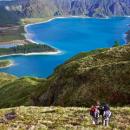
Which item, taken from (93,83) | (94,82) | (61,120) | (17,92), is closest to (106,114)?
(61,120)

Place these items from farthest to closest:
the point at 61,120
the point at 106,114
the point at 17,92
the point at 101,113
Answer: the point at 17,92, the point at 61,120, the point at 101,113, the point at 106,114

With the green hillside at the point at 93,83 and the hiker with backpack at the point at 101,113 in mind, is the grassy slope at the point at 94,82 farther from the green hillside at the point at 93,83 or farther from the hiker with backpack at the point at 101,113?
the hiker with backpack at the point at 101,113

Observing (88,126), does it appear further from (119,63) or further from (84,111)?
(119,63)

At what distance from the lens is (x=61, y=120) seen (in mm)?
36469

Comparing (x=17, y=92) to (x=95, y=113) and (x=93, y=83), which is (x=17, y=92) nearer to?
(x=93, y=83)

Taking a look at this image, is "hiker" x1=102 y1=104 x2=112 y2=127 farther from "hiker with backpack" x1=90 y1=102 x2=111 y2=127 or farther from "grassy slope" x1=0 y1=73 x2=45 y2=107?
"grassy slope" x1=0 y1=73 x2=45 y2=107

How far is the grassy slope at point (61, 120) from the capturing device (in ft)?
108

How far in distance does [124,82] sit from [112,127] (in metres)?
25.6

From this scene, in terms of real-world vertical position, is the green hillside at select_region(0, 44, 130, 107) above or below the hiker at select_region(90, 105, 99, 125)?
below

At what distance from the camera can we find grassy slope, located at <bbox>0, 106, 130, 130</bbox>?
33016mm

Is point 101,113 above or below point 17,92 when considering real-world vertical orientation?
above

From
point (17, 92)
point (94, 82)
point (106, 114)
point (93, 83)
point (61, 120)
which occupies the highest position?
point (106, 114)

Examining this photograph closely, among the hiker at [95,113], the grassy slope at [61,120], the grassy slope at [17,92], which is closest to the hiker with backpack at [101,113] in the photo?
the hiker at [95,113]

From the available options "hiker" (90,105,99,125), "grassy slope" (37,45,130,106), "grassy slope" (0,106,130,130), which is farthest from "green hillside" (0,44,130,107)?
"hiker" (90,105,99,125)
